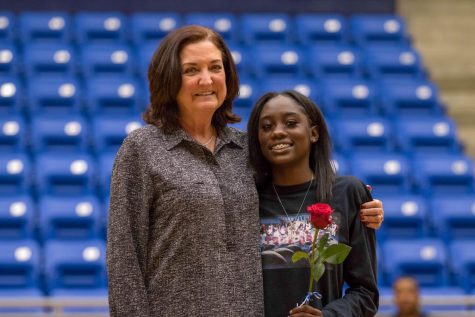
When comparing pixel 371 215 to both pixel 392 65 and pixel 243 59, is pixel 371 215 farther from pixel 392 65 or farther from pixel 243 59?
pixel 392 65

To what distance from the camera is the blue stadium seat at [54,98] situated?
641cm

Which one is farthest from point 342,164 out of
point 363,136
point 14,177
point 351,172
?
point 14,177

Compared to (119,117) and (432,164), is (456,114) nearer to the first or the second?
(432,164)

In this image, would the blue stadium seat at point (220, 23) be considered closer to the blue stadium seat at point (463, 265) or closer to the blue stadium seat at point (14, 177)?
the blue stadium seat at point (14, 177)

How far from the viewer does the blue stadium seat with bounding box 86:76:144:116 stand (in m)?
6.45

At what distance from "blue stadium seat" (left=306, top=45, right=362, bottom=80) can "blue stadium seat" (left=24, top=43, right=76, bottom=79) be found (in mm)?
1780

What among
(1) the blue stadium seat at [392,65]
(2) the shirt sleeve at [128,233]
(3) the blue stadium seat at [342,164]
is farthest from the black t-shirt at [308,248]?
(1) the blue stadium seat at [392,65]

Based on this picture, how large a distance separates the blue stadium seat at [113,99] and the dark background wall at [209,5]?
5.68ft

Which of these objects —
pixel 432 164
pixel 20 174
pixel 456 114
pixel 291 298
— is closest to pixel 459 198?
pixel 432 164

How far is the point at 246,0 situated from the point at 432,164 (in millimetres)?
2778

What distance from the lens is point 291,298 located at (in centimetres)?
209

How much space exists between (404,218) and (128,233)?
385cm

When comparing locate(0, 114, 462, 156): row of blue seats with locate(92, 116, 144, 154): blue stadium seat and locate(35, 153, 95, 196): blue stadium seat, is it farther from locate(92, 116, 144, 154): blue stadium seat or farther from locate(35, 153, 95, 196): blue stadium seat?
locate(35, 153, 95, 196): blue stadium seat

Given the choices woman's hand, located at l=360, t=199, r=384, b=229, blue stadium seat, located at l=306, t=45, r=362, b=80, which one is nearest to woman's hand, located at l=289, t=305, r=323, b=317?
woman's hand, located at l=360, t=199, r=384, b=229
